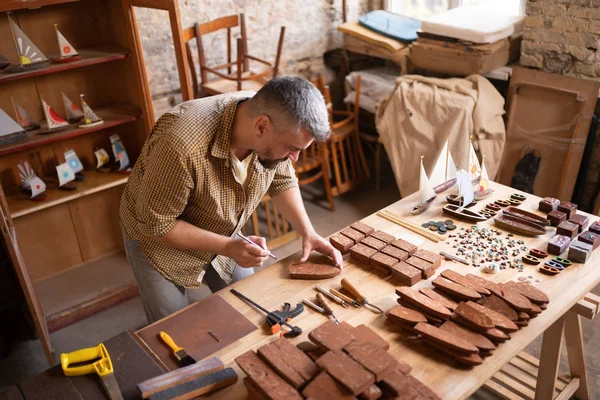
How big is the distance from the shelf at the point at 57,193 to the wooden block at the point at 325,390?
248 centimetres

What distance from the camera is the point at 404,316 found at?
185cm

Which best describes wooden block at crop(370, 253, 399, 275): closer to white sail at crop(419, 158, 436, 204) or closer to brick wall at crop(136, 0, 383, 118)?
white sail at crop(419, 158, 436, 204)

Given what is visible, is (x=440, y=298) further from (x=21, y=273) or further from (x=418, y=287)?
(x=21, y=273)

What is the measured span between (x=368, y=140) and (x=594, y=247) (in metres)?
2.93

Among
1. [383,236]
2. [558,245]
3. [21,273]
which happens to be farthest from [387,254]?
[21,273]

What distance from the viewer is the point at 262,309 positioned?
6.60 feet

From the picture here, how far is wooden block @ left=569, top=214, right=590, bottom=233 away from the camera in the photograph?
239cm

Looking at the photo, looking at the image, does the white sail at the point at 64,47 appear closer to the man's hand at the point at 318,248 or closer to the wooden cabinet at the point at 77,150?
the wooden cabinet at the point at 77,150

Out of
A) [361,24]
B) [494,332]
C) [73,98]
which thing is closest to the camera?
[494,332]

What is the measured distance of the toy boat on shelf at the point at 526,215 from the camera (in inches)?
95.9

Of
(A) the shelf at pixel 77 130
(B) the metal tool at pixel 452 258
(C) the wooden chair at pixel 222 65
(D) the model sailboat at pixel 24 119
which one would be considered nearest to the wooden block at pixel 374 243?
(B) the metal tool at pixel 452 258

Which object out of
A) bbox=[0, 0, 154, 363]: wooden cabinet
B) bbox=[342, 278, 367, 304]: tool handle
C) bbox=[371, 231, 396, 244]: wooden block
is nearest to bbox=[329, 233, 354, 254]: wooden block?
bbox=[371, 231, 396, 244]: wooden block

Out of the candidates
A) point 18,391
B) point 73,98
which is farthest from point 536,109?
point 18,391

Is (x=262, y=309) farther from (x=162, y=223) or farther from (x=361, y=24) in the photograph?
(x=361, y=24)
